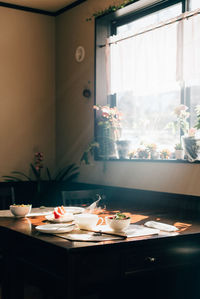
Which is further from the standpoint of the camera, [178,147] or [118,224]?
[178,147]

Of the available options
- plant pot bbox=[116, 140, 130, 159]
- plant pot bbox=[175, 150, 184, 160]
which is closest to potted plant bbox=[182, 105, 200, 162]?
plant pot bbox=[175, 150, 184, 160]

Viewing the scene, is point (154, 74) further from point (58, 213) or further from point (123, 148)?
point (58, 213)

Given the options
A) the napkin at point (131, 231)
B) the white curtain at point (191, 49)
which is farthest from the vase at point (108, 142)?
the napkin at point (131, 231)

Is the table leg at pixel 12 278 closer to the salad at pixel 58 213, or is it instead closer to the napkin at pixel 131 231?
the salad at pixel 58 213

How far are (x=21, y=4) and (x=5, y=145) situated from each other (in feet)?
5.32

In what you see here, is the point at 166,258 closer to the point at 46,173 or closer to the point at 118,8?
the point at 118,8

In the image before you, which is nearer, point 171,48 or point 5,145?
point 171,48

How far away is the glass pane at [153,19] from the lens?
12.0 feet

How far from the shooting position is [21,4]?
4805 millimetres

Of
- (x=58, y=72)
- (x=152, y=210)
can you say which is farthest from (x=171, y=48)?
(x=58, y=72)

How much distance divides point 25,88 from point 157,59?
1842mm

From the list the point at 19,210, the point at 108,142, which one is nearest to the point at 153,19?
the point at 108,142

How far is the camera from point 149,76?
3.78 meters

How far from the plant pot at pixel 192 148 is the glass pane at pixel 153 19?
3.86ft
